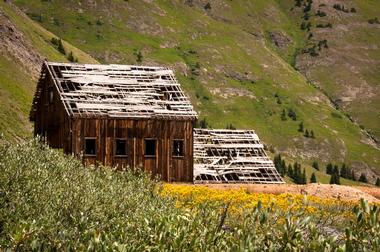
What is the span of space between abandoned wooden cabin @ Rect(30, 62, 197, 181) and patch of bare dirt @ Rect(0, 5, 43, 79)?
33.5 meters

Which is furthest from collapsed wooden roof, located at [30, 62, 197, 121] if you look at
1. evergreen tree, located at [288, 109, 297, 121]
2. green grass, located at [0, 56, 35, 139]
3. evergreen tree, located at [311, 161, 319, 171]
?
evergreen tree, located at [288, 109, 297, 121]

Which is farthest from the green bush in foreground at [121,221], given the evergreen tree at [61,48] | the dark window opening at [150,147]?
the evergreen tree at [61,48]

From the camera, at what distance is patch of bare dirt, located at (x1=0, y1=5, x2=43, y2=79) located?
90250 millimetres

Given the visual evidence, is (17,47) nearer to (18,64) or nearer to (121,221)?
(18,64)

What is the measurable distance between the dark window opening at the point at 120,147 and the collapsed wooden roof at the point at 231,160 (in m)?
10.0

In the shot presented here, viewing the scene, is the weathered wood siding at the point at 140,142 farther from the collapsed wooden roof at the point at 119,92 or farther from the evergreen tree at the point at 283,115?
the evergreen tree at the point at 283,115

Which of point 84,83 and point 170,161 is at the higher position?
point 84,83

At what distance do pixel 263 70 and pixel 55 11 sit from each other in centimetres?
6152

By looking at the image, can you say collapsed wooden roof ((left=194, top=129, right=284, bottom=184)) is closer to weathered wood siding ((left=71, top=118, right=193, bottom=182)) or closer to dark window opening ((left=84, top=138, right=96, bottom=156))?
weathered wood siding ((left=71, top=118, right=193, bottom=182))

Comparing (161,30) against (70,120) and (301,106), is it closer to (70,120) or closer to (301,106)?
(301,106)

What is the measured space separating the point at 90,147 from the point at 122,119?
131 inches

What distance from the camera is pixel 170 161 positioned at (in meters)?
55.0

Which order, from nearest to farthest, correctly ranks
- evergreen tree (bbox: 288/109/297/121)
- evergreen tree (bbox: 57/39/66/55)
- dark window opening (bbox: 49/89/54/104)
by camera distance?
1. dark window opening (bbox: 49/89/54/104)
2. evergreen tree (bbox: 57/39/66/55)
3. evergreen tree (bbox: 288/109/297/121)

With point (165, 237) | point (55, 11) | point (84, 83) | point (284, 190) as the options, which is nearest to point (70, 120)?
point (84, 83)
